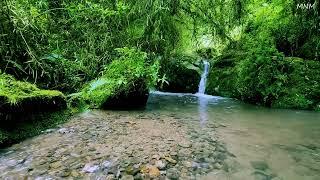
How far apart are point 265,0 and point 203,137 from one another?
7227 millimetres

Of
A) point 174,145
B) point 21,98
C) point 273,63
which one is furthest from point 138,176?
point 273,63

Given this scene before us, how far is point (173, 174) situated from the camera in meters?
3.22

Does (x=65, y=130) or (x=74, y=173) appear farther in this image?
(x=65, y=130)

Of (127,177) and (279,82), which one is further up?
(279,82)

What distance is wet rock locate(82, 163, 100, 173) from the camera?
3.22m

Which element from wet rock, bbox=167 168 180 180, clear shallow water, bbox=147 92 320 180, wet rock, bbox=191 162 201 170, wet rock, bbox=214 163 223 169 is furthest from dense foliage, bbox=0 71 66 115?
wet rock, bbox=214 163 223 169

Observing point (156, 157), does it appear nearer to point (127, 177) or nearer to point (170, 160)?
point (170, 160)

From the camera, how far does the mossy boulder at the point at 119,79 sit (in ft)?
21.9

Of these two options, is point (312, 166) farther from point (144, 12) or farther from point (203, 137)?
point (144, 12)

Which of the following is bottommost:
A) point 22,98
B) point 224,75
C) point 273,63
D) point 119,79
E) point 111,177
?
point 111,177

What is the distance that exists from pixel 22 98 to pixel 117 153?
1.66m

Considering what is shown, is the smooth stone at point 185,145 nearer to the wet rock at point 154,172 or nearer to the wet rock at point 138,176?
the wet rock at point 154,172

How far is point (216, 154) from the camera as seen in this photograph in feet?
12.9

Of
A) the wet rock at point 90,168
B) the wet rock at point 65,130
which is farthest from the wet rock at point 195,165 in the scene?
the wet rock at point 65,130
